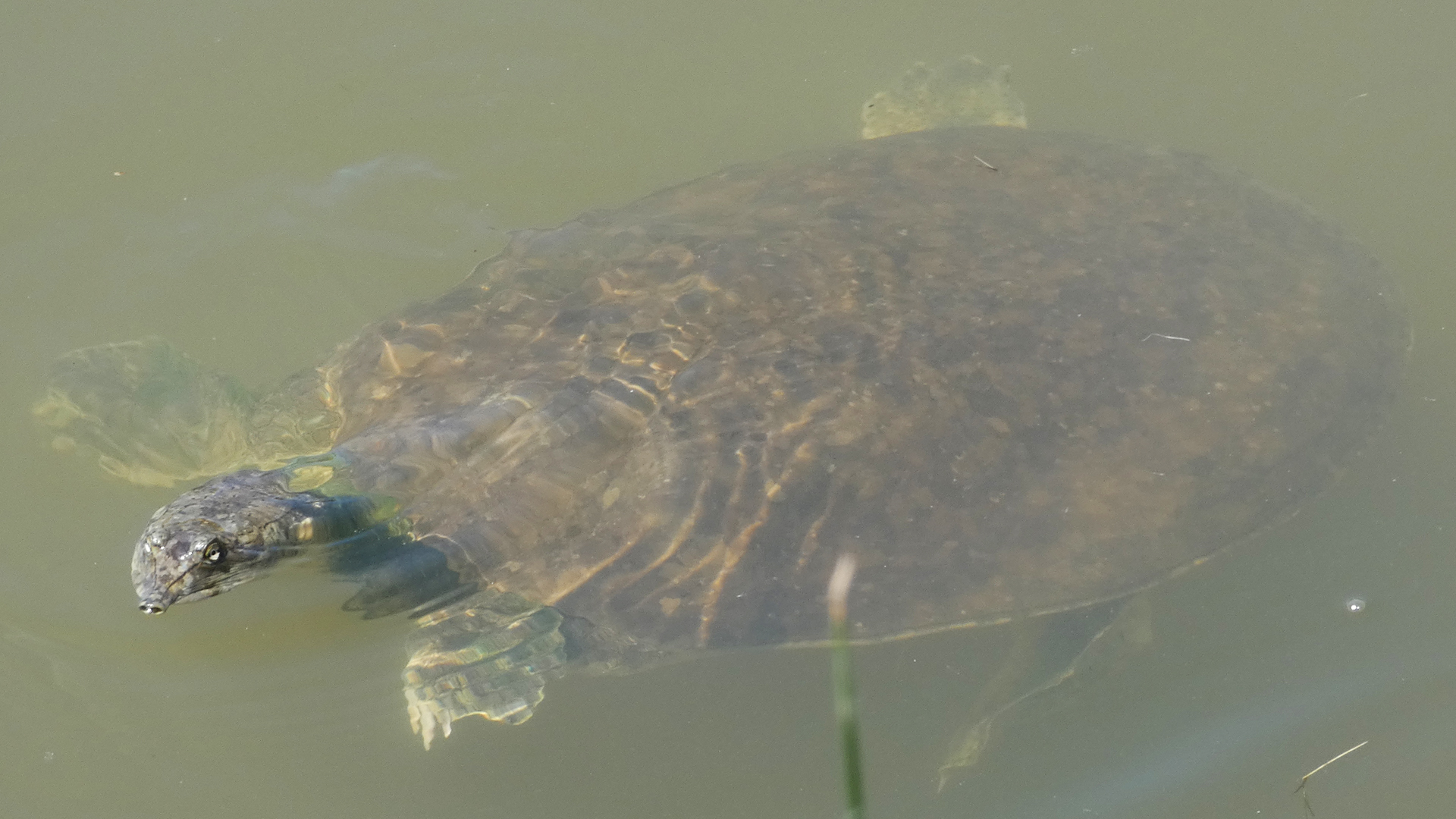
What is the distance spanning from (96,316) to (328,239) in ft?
3.82

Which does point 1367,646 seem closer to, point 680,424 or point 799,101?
point 680,424

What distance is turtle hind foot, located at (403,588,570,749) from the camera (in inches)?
152

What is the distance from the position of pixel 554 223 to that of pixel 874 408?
2.73 metres

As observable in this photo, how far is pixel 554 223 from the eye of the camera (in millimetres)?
5863

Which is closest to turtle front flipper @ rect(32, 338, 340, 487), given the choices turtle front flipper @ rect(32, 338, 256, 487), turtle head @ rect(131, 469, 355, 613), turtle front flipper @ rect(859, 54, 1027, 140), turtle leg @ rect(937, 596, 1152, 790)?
turtle front flipper @ rect(32, 338, 256, 487)

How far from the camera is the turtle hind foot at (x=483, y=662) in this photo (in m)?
3.87

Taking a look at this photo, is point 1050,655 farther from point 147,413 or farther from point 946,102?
point 147,413

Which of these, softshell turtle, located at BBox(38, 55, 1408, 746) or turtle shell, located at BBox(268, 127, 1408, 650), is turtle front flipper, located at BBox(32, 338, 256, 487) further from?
turtle shell, located at BBox(268, 127, 1408, 650)

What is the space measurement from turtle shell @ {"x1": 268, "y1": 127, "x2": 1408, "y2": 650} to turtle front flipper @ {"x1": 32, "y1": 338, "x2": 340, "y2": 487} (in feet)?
0.64

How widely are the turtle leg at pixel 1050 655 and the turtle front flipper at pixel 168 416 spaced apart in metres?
2.78

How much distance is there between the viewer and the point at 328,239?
18.7ft

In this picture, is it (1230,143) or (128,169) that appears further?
(1230,143)

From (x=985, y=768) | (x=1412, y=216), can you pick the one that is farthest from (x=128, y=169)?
(x=1412, y=216)

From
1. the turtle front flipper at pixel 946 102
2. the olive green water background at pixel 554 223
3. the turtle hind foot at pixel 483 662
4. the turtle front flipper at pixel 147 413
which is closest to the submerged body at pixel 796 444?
the turtle hind foot at pixel 483 662
